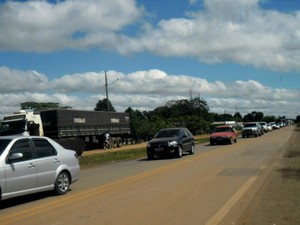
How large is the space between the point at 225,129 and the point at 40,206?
3146cm

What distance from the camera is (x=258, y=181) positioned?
13.9 metres

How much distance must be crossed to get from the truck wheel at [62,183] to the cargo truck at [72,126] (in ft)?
64.7

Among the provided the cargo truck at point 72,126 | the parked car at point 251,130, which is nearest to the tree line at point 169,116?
the cargo truck at point 72,126

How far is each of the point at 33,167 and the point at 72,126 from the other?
27101 mm

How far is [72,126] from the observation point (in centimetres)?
3788

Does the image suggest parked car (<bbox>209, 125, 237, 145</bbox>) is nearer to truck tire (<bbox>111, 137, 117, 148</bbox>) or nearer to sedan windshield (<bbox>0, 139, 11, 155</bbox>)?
truck tire (<bbox>111, 137, 117, 148</bbox>)

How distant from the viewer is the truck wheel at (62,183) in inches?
468

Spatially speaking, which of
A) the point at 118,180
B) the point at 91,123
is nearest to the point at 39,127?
the point at 91,123

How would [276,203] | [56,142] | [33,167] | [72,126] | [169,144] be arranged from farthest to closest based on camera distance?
[72,126] < [169,144] < [56,142] < [33,167] < [276,203]

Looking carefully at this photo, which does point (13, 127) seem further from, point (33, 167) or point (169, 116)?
point (169, 116)

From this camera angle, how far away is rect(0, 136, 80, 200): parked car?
405 inches

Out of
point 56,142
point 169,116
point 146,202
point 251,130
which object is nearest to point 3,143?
point 56,142

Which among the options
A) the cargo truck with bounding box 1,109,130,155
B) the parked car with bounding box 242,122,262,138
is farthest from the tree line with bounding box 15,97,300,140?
the parked car with bounding box 242,122,262,138

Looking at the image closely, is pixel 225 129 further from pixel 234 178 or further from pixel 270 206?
pixel 270 206
